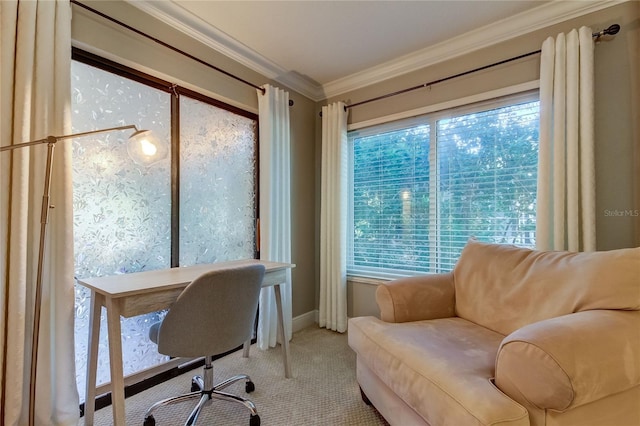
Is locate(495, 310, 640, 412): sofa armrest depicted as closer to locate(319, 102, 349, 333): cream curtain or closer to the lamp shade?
the lamp shade

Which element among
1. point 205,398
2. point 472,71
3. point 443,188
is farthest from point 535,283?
point 205,398

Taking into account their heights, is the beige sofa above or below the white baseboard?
above

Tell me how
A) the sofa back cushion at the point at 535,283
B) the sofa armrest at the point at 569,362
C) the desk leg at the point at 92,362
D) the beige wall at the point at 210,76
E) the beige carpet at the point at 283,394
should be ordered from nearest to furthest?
1. the sofa armrest at the point at 569,362
2. the sofa back cushion at the point at 535,283
3. the desk leg at the point at 92,362
4. the beige carpet at the point at 283,394
5. the beige wall at the point at 210,76

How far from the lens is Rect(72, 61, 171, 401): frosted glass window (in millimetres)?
1665

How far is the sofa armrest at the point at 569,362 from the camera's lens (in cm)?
88

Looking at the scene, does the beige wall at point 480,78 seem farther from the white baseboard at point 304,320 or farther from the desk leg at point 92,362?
the desk leg at point 92,362

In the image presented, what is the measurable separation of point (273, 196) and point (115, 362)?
1597mm

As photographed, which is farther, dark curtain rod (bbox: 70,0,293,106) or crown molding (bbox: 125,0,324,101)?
crown molding (bbox: 125,0,324,101)

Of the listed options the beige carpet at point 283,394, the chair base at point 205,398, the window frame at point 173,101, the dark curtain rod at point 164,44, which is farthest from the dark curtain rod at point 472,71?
the chair base at point 205,398

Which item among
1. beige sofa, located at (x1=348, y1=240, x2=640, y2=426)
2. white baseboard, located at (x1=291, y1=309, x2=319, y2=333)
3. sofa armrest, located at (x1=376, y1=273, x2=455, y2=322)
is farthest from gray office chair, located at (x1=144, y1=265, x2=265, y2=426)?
white baseboard, located at (x1=291, y1=309, x2=319, y2=333)

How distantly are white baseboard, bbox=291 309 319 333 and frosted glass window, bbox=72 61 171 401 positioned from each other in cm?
122

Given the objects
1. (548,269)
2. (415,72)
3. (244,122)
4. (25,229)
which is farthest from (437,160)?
(25,229)

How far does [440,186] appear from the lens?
2521mm

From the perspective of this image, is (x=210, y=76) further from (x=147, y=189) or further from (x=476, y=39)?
(x=476, y=39)
